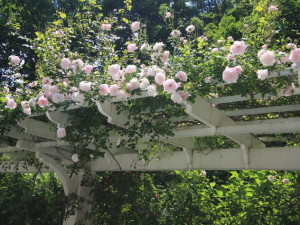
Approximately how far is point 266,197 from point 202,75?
1.55 meters

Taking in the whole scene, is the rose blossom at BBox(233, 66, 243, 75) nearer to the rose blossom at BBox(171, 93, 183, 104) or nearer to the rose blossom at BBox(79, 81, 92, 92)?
the rose blossom at BBox(171, 93, 183, 104)

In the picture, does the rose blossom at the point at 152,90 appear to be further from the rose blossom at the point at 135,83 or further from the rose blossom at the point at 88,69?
the rose blossom at the point at 88,69

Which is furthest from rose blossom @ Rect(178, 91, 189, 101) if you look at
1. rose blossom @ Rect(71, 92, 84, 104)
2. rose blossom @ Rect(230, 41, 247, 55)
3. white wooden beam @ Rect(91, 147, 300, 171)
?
white wooden beam @ Rect(91, 147, 300, 171)

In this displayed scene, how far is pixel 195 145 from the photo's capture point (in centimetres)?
347

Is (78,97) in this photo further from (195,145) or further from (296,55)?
(296,55)

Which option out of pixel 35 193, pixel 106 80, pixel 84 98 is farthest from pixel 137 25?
pixel 35 193

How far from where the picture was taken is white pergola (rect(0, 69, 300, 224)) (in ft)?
8.34

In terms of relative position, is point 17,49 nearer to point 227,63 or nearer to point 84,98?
point 84,98

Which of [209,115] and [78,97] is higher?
[78,97]

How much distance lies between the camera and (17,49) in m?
10.1

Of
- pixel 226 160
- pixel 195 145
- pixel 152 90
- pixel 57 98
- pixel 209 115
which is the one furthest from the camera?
pixel 195 145

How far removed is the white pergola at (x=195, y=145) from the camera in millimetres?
2541

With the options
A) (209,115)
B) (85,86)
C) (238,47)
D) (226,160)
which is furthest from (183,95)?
(226,160)

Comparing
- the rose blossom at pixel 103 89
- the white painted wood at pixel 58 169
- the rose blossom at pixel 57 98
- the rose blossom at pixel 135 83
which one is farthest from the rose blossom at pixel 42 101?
the white painted wood at pixel 58 169
